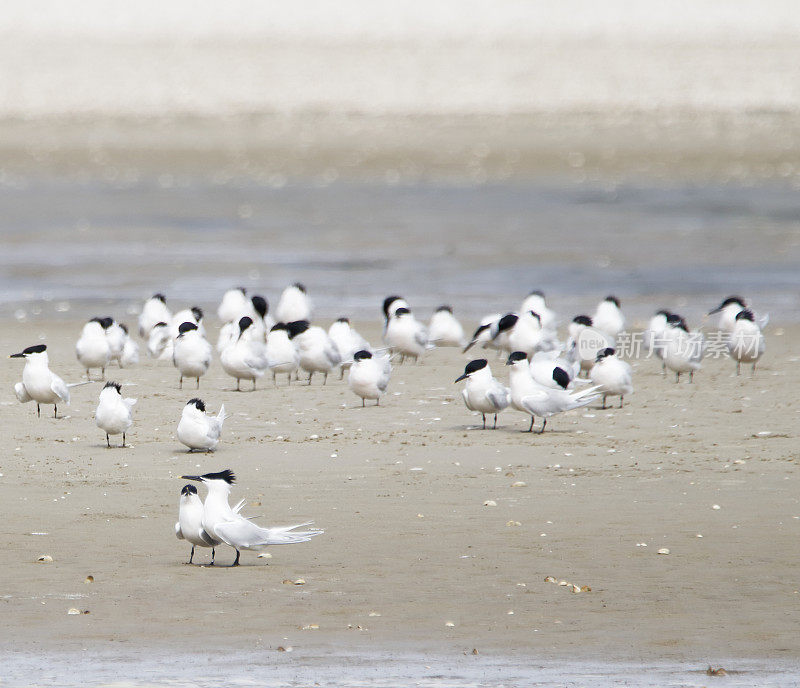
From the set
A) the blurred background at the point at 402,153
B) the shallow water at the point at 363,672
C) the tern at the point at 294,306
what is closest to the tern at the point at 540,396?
the shallow water at the point at 363,672

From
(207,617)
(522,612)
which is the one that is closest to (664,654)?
(522,612)

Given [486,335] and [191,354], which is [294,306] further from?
[191,354]

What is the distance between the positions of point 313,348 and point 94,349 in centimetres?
183

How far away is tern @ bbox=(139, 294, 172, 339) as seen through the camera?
15.4 m

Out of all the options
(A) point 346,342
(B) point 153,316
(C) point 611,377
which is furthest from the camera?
(B) point 153,316

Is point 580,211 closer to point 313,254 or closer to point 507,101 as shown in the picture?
point 313,254

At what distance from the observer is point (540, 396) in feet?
36.0

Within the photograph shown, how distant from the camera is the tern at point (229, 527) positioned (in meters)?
7.50

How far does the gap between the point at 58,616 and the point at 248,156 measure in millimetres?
32114

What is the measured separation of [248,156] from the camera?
38344 mm

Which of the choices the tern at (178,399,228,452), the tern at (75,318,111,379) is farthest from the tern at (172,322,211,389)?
the tern at (178,399,228,452)

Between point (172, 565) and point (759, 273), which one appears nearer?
point (172, 565)

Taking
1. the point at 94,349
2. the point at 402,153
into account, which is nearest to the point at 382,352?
the point at 94,349

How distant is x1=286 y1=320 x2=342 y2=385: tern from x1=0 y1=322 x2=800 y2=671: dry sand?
55 cm
